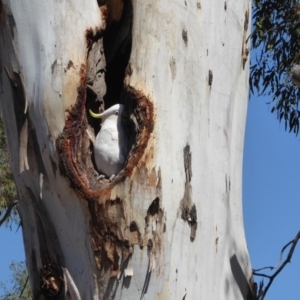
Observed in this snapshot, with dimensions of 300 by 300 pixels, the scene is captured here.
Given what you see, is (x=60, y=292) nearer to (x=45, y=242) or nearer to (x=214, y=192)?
(x=45, y=242)

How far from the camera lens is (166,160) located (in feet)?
6.65

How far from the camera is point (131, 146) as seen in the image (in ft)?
6.83

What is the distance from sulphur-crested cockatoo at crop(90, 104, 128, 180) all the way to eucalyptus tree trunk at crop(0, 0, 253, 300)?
3cm

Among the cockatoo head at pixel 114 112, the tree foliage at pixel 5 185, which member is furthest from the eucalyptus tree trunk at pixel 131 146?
the tree foliage at pixel 5 185

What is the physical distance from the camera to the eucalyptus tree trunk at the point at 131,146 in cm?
197

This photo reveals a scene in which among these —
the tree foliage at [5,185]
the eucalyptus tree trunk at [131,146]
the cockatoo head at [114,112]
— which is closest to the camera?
the eucalyptus tree trunk at [131,146]

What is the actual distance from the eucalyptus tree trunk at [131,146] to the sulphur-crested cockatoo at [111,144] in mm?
30

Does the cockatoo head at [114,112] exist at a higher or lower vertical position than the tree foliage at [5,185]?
lower

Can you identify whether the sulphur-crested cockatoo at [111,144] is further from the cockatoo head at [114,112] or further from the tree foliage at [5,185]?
the tree foliage at [5,185]

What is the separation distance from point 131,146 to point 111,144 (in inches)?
2.1

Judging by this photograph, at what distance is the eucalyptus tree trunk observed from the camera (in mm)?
1975

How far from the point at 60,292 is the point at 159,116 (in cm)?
55

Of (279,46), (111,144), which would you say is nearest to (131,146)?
(111,144)

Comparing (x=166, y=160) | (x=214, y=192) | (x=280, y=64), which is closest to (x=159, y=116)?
(x=166, y=160)
